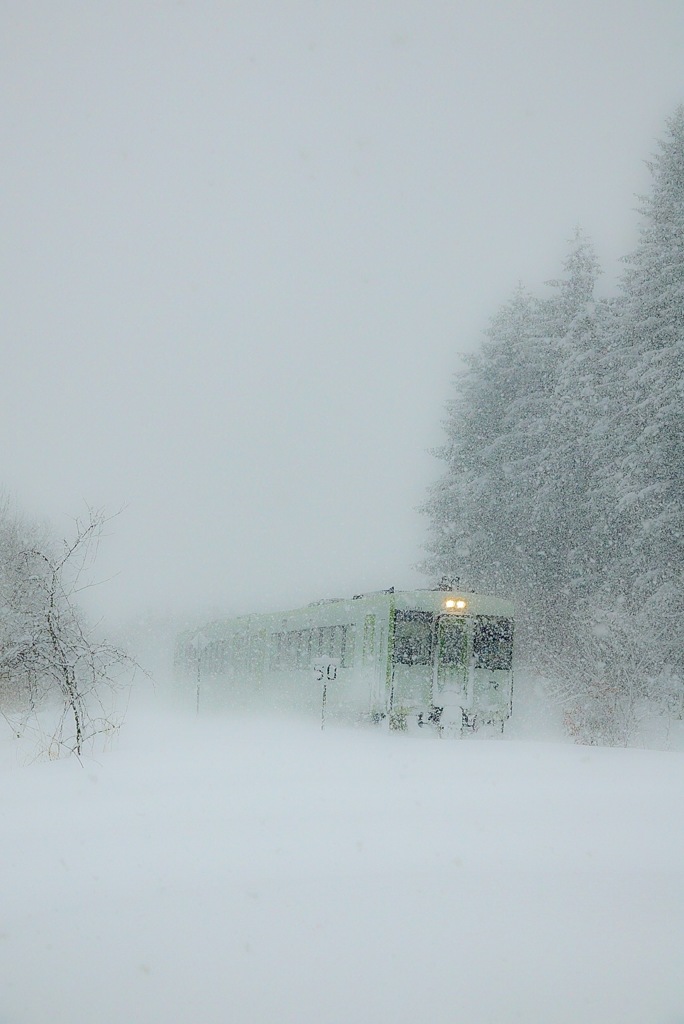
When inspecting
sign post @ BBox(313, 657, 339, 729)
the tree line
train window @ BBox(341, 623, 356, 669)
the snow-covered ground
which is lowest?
the snow-covered ground

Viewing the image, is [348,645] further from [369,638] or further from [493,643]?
[493,643]

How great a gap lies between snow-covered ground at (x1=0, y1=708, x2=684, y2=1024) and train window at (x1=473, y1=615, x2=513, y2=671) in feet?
26.9

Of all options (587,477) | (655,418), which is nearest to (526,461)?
(587,477)

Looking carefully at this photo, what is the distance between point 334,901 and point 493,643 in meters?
12.8

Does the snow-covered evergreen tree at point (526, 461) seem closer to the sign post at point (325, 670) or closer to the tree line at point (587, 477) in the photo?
the tree line at point (587, 477)

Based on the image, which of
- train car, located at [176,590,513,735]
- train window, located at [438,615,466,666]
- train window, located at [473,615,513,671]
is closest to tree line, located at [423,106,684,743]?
train window, located at [473,615,513,671]

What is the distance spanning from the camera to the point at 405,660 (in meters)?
15.7

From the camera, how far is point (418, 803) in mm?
7246

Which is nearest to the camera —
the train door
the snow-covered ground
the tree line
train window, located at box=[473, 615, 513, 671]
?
Result: the snow-covered ground

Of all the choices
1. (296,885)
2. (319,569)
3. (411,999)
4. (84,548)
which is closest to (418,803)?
(296,885)

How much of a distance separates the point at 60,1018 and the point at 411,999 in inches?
54.8

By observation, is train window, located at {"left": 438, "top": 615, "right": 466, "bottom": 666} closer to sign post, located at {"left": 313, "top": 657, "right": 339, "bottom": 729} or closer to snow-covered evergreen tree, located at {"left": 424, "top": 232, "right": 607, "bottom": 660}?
sign post, located at {"left": 313, "top": 657, "right": 339, "bottom": 729}

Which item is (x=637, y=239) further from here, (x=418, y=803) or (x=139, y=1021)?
(x=139, y=1021)

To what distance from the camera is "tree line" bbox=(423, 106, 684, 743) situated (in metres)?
17.6
